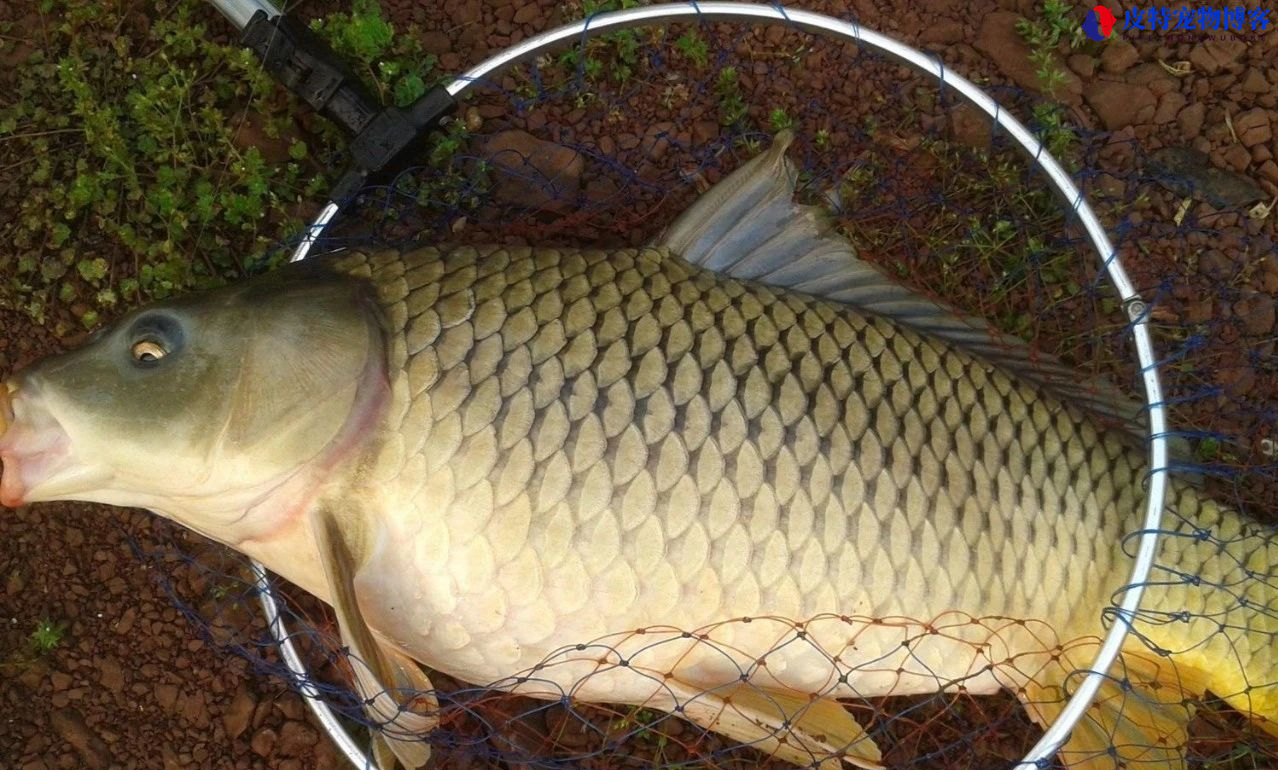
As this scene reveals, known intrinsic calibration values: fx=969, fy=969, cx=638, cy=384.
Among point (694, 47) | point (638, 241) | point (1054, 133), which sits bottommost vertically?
point (638, 241)

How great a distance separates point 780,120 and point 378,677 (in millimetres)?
1394

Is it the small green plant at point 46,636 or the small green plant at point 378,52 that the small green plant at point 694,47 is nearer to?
the small green plant at point 378,52

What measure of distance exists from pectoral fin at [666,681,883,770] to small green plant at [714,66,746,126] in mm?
1208

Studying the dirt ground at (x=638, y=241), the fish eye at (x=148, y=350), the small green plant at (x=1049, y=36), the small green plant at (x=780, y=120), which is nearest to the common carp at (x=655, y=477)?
the fish eye at (x=148, y=350)

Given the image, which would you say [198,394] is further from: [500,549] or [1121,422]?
[1121,422]

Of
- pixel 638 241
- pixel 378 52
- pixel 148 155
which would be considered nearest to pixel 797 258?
pixel 638 241

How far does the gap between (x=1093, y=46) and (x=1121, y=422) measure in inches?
36.4

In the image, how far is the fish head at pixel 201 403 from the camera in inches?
54.9

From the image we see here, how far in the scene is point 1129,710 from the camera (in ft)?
5.87

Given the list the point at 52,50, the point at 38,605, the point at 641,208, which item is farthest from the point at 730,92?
the point at 38,605

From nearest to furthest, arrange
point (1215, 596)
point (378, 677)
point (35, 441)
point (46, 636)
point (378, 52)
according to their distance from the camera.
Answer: point (35, 441) → point (378, 677) → point (1215, 596) → point (46, 636) → point (378, 52)

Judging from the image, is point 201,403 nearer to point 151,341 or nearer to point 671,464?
point 151,341

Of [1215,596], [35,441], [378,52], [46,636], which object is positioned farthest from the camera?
[378,52]

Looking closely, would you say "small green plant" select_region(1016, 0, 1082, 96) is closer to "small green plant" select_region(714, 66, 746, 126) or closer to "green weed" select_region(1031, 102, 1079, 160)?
"green weed" select_region(1031, 102, 1079, 160)
